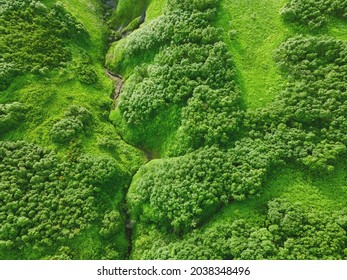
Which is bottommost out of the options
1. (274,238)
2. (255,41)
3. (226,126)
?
(274,238)

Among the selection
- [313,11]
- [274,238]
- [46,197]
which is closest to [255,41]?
[313,11]

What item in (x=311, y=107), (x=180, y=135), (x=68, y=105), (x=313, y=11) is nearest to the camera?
(x=311, y=107)

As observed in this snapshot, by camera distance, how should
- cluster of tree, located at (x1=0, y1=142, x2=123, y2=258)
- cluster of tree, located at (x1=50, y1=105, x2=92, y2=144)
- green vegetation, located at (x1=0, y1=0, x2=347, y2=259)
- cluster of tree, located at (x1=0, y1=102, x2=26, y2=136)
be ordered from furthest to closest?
1. cluster of tree, located at (x1=50, y1=105, x2=92, y2=144)
2. cluster of tree, located at (x1=0, y1=102, x2=26, y2=136)
3. cluster of tree, located at (x1=0, y1=142, x2=123, y2=258)
4. green vegetation, located at (x1=0, y1=0, x2=347, y2=259)

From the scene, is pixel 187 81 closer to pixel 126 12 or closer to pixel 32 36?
pixel 126 12

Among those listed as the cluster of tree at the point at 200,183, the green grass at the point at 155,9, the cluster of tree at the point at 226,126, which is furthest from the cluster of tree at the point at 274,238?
the green grass at the point at 155,9

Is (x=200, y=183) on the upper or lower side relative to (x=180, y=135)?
lower

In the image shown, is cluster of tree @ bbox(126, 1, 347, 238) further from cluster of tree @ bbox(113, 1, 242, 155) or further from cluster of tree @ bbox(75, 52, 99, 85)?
cluster of tree @ bbox(75, 52, 99, 85)

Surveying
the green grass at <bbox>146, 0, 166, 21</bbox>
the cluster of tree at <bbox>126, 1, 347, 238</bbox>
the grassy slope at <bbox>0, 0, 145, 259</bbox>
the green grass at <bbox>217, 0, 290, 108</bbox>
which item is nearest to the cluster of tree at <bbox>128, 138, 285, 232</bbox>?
the cluster of tree at <bbox>126, 1, 347, 238</bbox>
